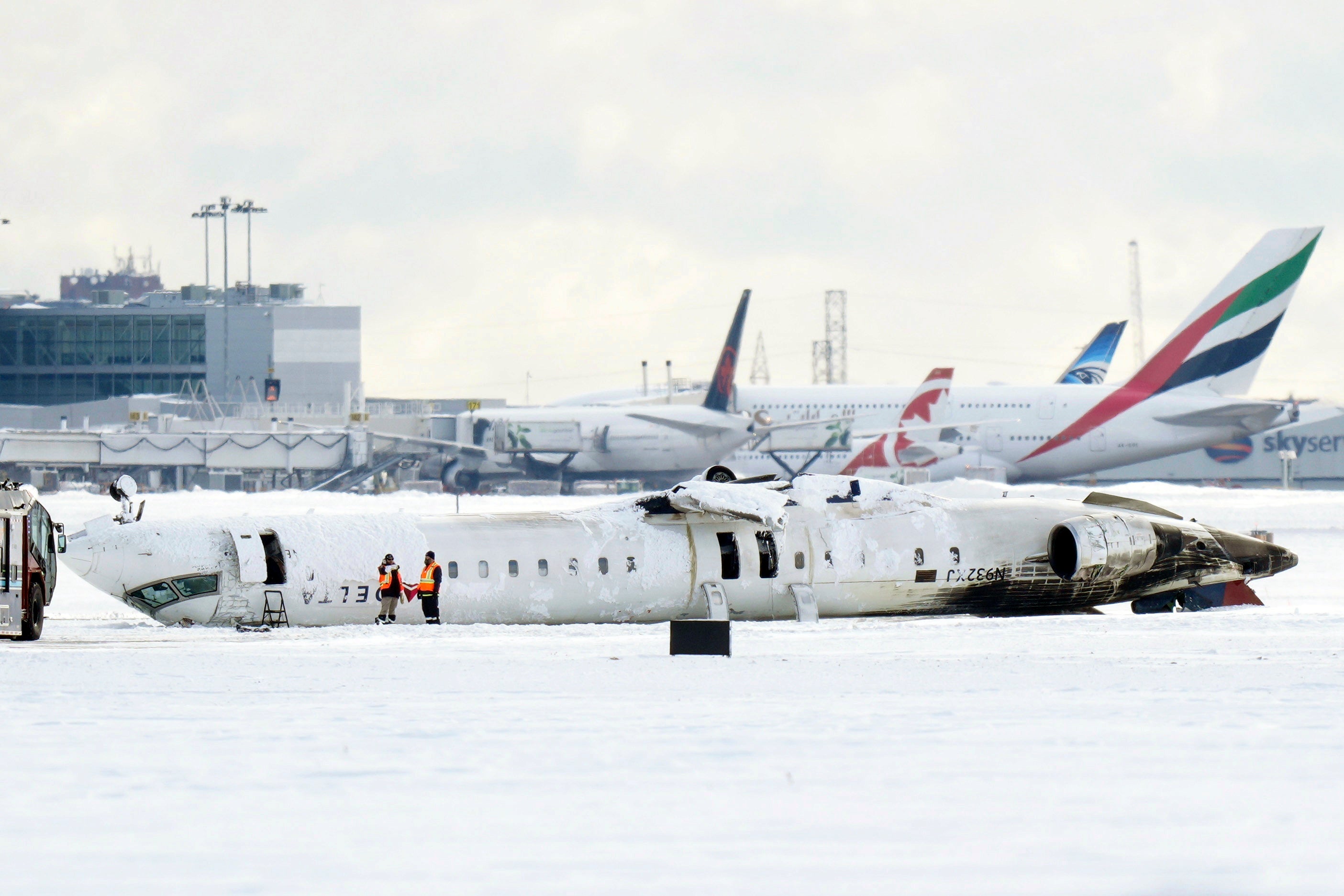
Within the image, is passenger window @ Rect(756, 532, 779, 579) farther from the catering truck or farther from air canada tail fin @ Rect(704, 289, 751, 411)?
air canada tail fin @ Rect(704, 289, 751, 411)

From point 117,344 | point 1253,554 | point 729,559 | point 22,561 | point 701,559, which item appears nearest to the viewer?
point 22,561

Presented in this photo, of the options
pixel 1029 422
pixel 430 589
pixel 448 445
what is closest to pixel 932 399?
pixel 1029 422

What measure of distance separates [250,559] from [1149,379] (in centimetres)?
6007

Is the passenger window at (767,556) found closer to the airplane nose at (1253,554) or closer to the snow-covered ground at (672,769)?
the snow-covered ground at (672,769)

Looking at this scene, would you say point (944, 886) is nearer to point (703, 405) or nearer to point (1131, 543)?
point (1131, 543)

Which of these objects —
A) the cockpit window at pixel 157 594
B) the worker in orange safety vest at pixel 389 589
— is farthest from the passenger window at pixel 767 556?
the cockpit window at pixel 157 594

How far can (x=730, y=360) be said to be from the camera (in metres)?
74.7

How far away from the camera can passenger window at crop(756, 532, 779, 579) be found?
83.1 feet

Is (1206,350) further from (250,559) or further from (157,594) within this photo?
(157,594)

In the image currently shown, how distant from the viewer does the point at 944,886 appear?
8688mm

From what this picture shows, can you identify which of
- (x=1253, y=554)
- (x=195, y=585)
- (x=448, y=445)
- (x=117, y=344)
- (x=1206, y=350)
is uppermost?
(x=117, y=344)

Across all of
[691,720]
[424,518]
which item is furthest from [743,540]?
[691,720]

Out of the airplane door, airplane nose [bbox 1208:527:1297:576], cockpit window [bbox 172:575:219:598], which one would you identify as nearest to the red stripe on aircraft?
airplane nose [bbox 1208:527:1297:576]

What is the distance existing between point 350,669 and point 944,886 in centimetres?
1054
